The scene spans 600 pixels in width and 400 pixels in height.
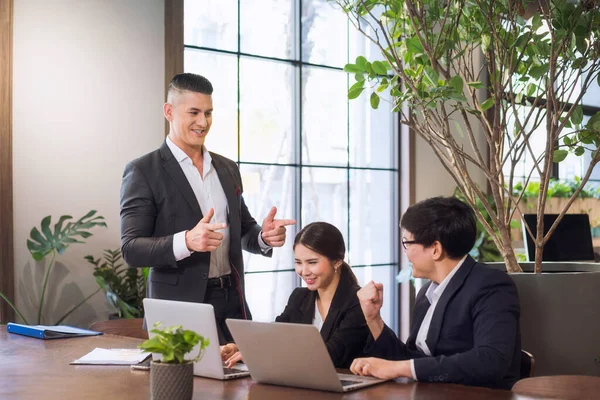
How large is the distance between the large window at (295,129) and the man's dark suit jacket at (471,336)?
10.9 feet

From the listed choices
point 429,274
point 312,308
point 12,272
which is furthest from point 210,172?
point 12,272

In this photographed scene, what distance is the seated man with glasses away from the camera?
2119 mm

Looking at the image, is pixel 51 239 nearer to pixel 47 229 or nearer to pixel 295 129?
pixel 47 229

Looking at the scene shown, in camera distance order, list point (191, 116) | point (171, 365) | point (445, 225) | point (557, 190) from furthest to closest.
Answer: point (557, 190) → point (191, 116) → point (445, 225) → point (171, 365)

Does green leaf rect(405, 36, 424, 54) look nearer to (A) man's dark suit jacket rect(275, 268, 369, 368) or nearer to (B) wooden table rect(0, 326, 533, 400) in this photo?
(A) man's dark suit jacket rect(275, 268, 369, 368)

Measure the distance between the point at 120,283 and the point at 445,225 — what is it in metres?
2.58

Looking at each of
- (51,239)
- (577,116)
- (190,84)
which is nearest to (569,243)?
(577,116)

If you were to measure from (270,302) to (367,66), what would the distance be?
3.17 metres

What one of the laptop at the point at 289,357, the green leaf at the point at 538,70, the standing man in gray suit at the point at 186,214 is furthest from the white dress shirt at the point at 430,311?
the green leaf at the point at 538,70

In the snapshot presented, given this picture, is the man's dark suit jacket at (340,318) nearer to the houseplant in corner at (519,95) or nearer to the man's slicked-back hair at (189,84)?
the houseplant in corner at (519,95)

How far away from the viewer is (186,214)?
118 inches

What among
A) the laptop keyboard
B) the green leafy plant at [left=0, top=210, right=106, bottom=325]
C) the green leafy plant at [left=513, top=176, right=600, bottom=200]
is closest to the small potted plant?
the laptop keyboard

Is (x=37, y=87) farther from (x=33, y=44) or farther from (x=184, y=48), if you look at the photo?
(x=184, y=48)

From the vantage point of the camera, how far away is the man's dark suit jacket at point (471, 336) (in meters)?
2.12
